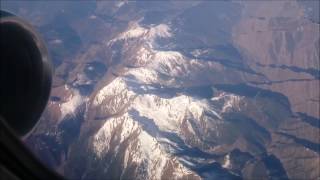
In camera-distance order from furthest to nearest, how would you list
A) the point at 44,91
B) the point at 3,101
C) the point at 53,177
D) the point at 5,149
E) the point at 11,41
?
the point at 44,91 → the point at 11,41 → the point at 3,101 → the point at 53,177 → the point at 5,149

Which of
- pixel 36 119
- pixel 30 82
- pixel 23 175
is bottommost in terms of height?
pixel 36 119

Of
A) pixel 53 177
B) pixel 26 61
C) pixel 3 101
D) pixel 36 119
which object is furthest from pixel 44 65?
pixel 53 177

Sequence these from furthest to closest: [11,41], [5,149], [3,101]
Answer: [11,41]
[3,101]
[5,149]

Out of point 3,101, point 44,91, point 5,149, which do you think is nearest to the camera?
point 5,149

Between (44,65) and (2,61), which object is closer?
(2,61)

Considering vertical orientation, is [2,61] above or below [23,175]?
below

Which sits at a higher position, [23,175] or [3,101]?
[23,175]

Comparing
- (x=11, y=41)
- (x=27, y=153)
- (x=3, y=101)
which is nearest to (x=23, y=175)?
(x=27, y=153)

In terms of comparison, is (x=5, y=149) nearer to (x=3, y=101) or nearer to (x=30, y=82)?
(x=3, y=101)

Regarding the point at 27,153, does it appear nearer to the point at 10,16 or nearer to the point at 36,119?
the point at 10,16
